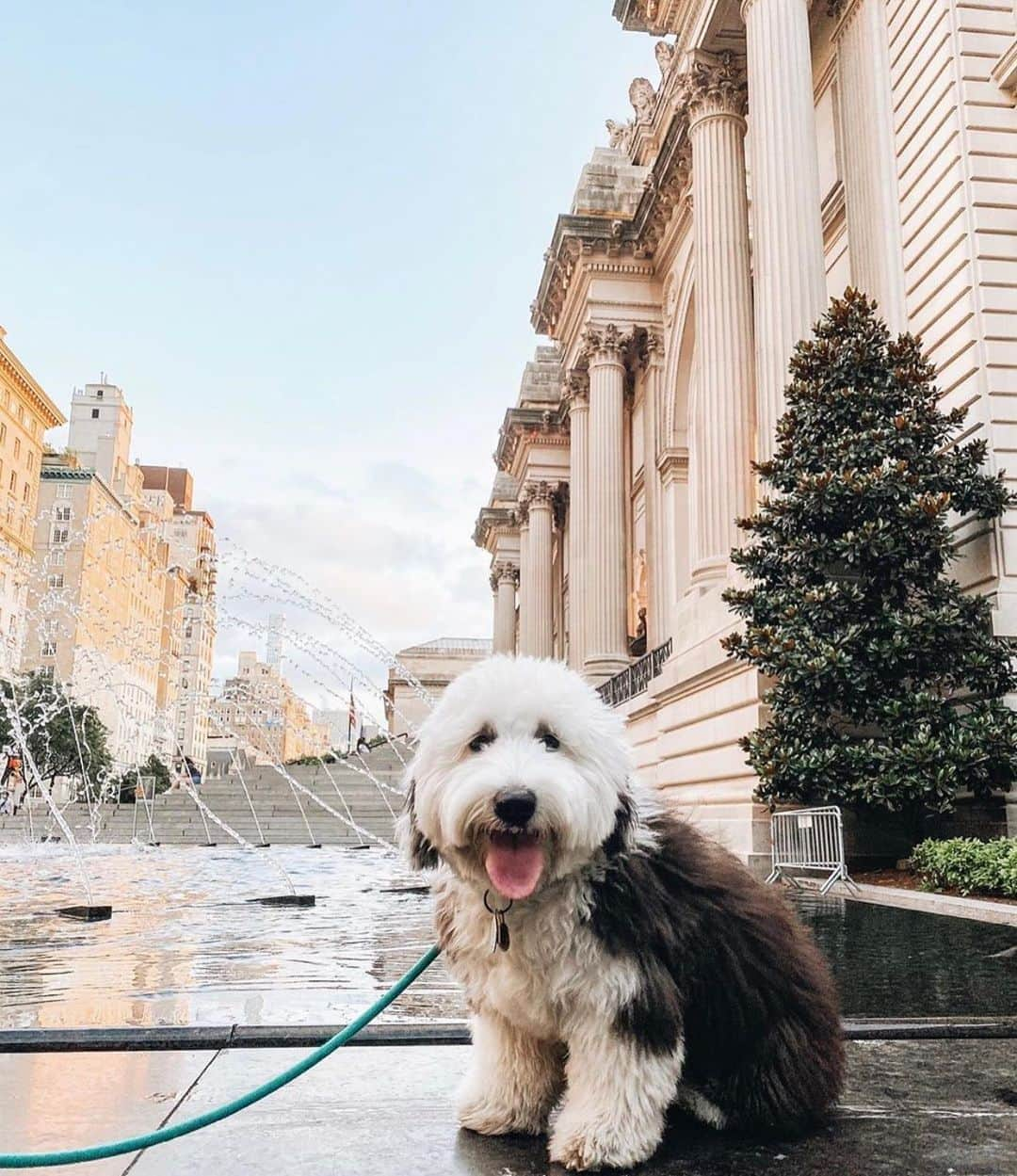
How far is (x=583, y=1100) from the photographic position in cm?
245

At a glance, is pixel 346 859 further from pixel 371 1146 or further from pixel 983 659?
pixel 371 1146

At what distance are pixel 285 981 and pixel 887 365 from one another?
1086 centimetres

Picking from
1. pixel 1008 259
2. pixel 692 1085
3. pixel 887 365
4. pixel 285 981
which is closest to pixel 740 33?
pixel 1008 259

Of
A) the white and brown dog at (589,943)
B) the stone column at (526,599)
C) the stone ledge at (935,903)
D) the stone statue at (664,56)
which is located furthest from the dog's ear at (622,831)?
the stone column at (526,599)

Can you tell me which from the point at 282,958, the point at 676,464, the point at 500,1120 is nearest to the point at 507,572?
the point at 676,464

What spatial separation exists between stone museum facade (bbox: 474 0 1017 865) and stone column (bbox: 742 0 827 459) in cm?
4

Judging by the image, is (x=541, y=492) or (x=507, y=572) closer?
(x=541, y=492)

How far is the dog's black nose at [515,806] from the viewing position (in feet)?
7.40

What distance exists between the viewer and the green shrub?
930 centimetres

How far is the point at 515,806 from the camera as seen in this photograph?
2.26 metres

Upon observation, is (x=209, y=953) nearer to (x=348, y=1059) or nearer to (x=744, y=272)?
(x=348, y=1059)

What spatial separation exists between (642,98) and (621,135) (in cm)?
133

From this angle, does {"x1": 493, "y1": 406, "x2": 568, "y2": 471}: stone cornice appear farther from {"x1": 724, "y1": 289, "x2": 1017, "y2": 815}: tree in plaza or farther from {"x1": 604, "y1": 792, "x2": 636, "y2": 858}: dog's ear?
{"x1": 604, "y1": 792, "x2": 636, "y2": 858}: dog's ear

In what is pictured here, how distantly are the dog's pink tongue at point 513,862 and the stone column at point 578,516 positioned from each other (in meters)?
25.4
